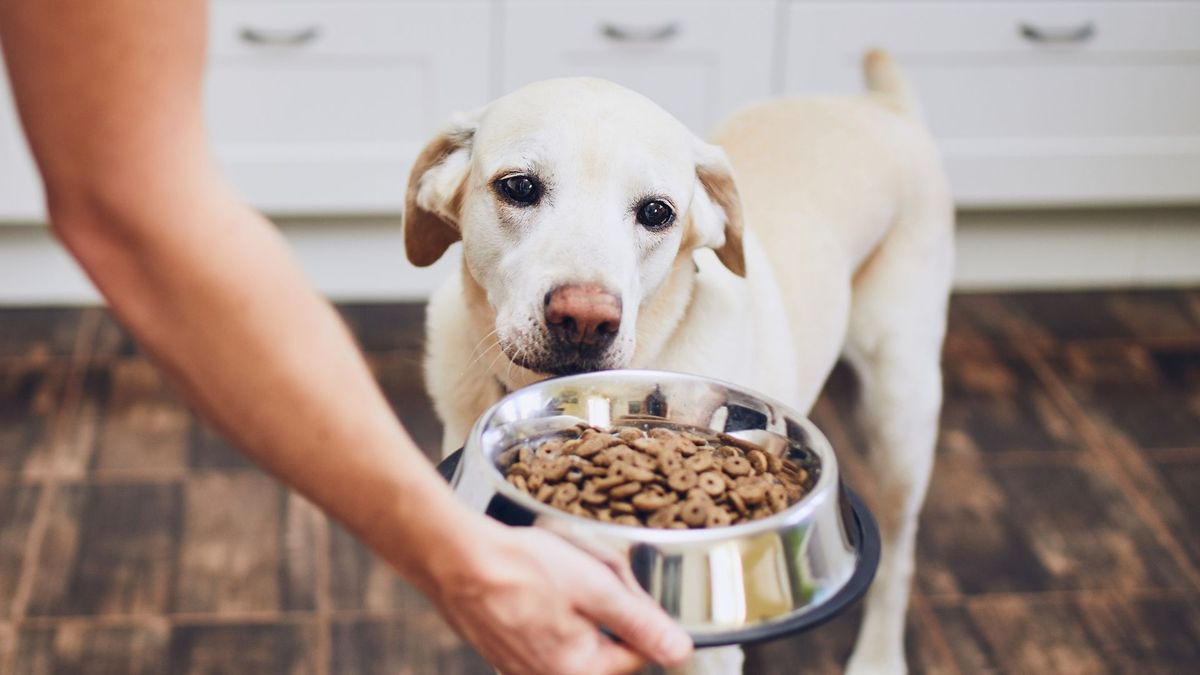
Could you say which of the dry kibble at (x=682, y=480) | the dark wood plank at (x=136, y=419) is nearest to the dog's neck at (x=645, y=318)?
the dry kibble at (x=682, y=480)

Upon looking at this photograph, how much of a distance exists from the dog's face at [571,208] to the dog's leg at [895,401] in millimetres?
579

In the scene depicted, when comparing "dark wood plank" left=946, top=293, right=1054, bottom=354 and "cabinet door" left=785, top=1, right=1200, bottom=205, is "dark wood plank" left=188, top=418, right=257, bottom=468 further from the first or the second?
"dark wood plank" left=946, top=293, right=1054, bottom=354

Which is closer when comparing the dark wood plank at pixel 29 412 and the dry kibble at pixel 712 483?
the dry kibble at pixel 712 483

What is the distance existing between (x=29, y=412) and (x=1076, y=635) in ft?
6.53

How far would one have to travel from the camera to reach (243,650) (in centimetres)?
192

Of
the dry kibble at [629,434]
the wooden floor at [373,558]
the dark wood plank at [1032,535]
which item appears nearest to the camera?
the dry kibble at [629,434]

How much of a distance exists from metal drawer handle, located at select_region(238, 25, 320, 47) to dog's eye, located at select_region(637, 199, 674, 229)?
5.37 ft

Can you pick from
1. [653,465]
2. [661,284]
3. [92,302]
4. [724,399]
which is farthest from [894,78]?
[92,302]

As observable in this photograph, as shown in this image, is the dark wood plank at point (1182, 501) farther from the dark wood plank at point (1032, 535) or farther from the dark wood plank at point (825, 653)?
the dark wood plank at point (825, 653)

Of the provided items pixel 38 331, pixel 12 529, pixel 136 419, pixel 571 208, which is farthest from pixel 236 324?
pixel 38 331

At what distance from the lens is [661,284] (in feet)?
4.42

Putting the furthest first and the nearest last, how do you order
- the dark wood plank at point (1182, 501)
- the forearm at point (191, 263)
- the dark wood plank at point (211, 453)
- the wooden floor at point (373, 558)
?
the dark wood plank at point (211, 453)
the dark wood plank at point (1182, 501)
the wooden floor at point (373, 558)
the forearm at point (191, 263)

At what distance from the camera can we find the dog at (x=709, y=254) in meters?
1.21

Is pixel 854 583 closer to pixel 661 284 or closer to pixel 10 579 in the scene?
pixel 661 284
